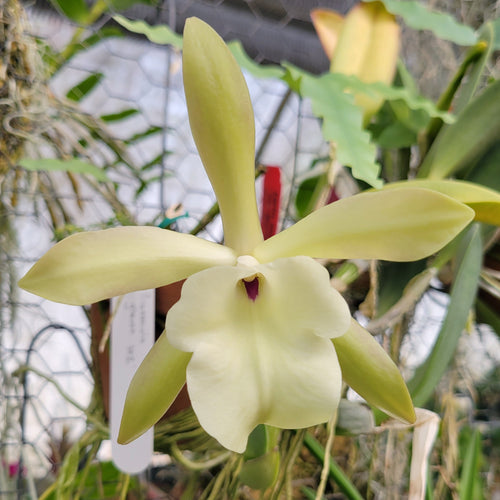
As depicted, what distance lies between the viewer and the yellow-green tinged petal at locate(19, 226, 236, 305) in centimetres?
22

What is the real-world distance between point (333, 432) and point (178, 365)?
0.62 feet

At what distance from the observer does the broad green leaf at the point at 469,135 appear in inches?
17.0

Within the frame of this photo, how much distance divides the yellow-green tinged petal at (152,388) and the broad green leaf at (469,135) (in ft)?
1.11

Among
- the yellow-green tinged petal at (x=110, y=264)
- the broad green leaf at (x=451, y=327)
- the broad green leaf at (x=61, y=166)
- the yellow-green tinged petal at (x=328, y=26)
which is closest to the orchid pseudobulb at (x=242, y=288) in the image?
the yellow-green tinged petal at (x=110, y=264)

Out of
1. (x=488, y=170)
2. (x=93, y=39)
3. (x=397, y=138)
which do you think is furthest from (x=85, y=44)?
(x=488, y=170)

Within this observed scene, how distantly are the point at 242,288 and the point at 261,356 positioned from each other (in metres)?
0.04

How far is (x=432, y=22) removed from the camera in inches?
18.5

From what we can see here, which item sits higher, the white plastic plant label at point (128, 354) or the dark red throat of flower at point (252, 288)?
the dark red throat of flower at point (252, 288)

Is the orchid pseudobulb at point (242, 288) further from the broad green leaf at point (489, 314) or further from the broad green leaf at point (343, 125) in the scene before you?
the broad green leaf at point (489, 314)

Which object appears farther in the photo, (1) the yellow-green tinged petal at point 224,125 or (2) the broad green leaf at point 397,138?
(2) the broad green leaf at point 397,138

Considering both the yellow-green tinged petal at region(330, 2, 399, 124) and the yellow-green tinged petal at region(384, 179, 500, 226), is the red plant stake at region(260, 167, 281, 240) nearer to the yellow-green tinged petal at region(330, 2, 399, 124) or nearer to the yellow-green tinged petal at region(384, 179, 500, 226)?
the yellow-green tinged petal at region(384, 179, 500, 226)

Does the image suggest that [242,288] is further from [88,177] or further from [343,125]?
[88,177]

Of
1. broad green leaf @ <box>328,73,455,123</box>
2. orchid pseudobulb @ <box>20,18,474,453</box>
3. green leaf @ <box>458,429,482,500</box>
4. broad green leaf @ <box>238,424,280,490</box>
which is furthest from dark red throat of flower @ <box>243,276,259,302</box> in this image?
green leaf @ <box>458,429,482,500</box>

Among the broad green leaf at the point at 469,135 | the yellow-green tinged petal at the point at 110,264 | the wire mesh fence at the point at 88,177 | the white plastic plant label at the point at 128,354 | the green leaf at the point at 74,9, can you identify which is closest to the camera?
the yellow-green tinged petal at the point at 110,264
